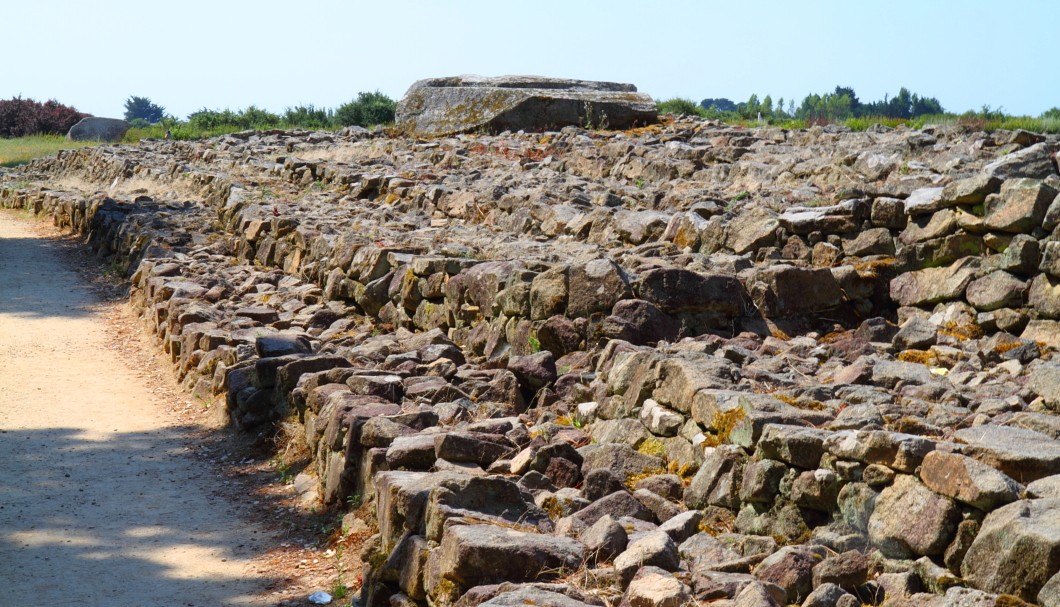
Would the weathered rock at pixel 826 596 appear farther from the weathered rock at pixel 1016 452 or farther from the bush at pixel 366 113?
the bush at pixel 366 113

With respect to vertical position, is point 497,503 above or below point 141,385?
above

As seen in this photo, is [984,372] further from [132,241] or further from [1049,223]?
[132,241]

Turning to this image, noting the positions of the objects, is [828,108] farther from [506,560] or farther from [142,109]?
[142,109]

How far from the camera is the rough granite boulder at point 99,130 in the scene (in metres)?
33.2

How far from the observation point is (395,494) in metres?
5.51

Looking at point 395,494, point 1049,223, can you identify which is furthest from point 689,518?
point 1049,223

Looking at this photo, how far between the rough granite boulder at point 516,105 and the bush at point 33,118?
76.0ft

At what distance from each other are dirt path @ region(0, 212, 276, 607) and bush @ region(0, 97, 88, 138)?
2807 cm

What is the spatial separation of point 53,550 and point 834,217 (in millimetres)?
6226

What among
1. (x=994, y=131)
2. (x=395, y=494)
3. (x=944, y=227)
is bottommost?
(x=395, y=494)

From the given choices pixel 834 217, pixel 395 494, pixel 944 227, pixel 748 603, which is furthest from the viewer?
pixel 834 217

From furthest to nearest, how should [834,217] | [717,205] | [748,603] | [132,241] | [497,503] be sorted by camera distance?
1. [132,241]
2. [717,205]
3. [834,217]
4. [497,503]
5. [748,603]

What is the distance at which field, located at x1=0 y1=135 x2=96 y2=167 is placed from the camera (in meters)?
30.2

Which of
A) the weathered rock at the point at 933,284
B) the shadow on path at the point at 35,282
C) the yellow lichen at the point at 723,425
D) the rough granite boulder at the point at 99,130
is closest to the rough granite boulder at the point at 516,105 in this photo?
the shadow on path at the point at 35,282
